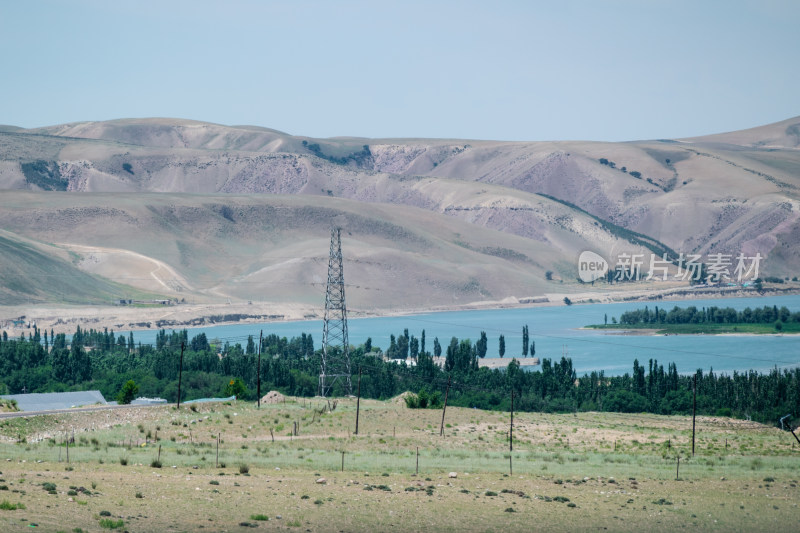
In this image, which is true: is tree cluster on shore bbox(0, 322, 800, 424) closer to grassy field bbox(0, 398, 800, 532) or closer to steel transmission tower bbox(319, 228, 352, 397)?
steel transmission tower bbox(319, 228, 352, 397)

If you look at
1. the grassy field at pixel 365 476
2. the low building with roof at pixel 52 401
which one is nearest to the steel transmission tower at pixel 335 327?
the low building with roof at pixel 52 401

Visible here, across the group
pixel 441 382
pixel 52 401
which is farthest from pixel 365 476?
pixel 441 382

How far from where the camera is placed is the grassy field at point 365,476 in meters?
29.1

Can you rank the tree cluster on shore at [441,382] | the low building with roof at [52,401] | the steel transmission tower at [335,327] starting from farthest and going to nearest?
1. the tree cluster on shore at [441,382]
2. the steel transmission tower at [335,327]
3. the low building with roof at [52,401]

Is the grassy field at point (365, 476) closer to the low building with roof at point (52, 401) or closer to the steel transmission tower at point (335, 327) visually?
the low building with roof at point (52, 401)

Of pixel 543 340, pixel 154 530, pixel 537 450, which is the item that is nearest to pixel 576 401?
pixel 537 450

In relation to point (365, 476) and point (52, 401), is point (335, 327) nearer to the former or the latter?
point (52, 401)

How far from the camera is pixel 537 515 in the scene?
31328 mm

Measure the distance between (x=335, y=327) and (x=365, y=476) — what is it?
8650cm

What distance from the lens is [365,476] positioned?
37.3m

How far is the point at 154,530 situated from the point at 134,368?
102 m

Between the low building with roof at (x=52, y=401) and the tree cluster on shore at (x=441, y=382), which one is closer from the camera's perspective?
the low building with roof at (x=52, y=401)

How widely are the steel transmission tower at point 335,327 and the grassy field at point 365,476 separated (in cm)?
1884

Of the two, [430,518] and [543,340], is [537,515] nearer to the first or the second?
[430,518]
